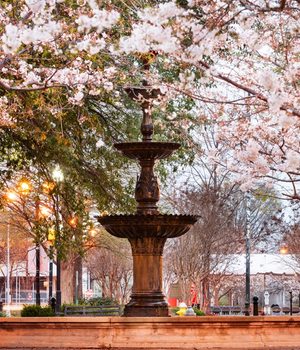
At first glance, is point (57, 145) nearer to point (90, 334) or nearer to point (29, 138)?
point (29, 138)

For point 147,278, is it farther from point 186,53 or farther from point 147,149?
point 186,53

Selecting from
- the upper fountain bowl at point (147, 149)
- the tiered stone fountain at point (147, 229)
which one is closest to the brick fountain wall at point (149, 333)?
the tiered stone fountain at point (147, 229)

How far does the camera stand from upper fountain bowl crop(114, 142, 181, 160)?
11.7 m

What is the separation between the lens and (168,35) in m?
5.48

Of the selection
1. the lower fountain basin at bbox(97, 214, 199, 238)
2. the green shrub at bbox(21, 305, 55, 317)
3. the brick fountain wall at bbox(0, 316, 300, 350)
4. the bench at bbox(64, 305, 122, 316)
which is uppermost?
the lower fountain basin at bbox(97, 214, 199, 238)

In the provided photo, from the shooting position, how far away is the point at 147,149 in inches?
464

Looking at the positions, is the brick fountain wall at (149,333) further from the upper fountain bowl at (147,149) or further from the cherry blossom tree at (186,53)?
the upper fountain bowl at (147,149)

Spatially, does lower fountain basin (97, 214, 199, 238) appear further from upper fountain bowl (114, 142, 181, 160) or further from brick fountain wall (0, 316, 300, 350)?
brick fountain wall (0, 316, 300, 350)

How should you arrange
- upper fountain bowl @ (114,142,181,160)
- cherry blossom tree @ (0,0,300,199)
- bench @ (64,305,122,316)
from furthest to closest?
bench @ (64,305,122,316) → upper fountain bowl @ (114,142,181,160) → cherry blossom tree @ (0,0,300,199)

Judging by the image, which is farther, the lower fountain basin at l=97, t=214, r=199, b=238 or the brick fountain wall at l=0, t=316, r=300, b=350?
the lower fountain basin at l=97, t=214, r=199, b=238

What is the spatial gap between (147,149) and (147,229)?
145 cm

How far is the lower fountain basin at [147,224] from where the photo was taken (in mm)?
11086

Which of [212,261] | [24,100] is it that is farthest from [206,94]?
[212,261]

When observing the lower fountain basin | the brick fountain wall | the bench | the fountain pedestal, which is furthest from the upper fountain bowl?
the bench
